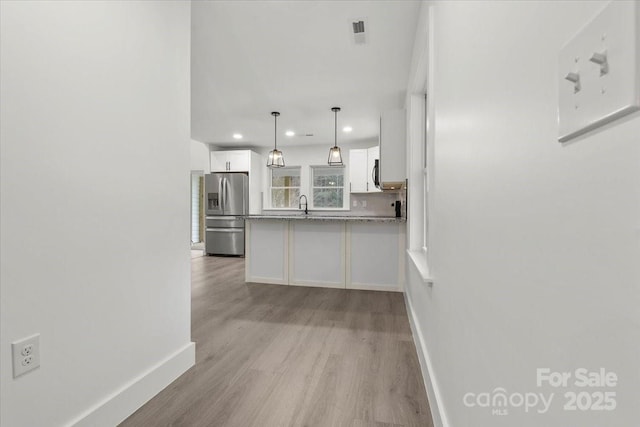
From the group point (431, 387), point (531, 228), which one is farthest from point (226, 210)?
point (531, 228)

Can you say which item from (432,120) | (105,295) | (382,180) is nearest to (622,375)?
(432,120)

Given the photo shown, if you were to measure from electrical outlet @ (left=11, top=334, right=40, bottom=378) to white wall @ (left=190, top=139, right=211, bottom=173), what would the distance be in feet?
20.6

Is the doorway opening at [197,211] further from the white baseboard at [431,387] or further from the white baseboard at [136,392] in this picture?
the white baseboard at [431,387]

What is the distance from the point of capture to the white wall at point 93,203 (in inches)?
43.5


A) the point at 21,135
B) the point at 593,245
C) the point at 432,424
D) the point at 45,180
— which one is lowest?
the point at 432,424

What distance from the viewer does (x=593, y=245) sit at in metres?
0.41

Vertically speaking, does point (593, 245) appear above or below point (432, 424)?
above

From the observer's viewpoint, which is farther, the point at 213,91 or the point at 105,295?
the point at 213,91

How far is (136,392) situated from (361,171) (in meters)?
5.42

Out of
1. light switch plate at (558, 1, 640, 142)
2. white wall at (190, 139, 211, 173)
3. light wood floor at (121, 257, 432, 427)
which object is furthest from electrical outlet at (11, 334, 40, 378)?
white wall at (190, 139, 211, 173)

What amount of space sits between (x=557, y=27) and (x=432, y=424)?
5.29 ft

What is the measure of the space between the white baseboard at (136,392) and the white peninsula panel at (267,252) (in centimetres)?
226

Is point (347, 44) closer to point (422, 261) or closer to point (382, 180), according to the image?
point (382, 180)

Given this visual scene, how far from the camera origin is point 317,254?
4152 millimetres
